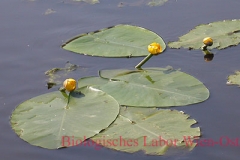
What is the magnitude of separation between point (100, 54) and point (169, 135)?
1053mm

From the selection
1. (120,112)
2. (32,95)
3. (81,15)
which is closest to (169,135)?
(120,112)

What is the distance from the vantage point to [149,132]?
2.51 m

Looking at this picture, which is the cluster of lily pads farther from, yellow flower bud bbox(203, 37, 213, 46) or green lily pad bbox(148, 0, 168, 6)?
green lily pad bbox(148, 0, 168, 6)

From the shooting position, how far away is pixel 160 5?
414cm

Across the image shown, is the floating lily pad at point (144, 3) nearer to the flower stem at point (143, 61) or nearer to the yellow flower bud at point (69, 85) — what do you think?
the flower stem at point (143, 61)

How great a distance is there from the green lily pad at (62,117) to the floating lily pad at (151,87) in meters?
0.09

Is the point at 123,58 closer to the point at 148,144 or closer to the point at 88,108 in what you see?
the point at 88,108

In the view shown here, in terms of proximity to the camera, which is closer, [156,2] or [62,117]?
[62,117]

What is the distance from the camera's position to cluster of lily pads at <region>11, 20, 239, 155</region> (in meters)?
2.48

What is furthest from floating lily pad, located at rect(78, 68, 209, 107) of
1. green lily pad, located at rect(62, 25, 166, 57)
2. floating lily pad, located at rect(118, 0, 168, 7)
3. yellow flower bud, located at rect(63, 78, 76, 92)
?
floating lily pad, located at rect(118, 0, 168, 7)

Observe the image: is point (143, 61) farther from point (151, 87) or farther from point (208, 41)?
point (208, 41)

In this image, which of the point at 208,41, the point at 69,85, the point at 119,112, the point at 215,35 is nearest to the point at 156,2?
the point at 215,35

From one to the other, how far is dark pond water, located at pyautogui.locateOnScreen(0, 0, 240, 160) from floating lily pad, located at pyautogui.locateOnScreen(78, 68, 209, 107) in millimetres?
73

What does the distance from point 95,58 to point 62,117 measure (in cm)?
80
